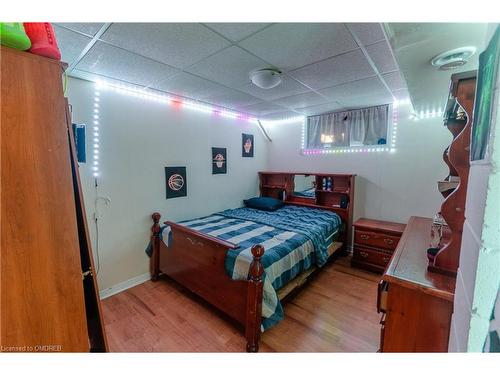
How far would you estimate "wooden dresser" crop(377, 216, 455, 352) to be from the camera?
3.48 ft

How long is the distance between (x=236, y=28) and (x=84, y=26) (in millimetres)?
957

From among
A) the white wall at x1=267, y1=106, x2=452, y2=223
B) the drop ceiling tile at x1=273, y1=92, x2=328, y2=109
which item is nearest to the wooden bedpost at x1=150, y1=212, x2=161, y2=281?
the drop ceiling tile at x1=273, y1=92, x2=328, y2=109

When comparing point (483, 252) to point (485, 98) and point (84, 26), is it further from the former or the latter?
point (84, 26)

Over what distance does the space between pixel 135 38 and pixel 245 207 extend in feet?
9.81

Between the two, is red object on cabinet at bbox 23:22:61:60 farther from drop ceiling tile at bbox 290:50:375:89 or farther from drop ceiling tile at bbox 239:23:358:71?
drop ceiling tile at bbox 290:50:375:89

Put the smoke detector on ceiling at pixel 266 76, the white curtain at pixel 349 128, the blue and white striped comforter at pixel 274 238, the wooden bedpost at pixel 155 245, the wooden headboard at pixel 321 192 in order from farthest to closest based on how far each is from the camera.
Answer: the wooden headboard at pixel 321 192 → the white curtain at pixel 349 128 → the wooden bedpost at pixel 155 245 → the smoke detector on ceiling at pixel 266 76 → the blue and white striped comforter at pixel 274 238

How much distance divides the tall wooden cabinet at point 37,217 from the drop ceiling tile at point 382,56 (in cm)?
193

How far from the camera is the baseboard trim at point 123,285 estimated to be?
2.41 m

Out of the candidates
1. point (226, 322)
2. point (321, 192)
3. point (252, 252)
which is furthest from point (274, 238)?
point (321, 192)

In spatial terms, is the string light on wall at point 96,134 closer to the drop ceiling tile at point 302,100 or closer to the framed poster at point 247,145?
the drop ceiling tile at point 302,100

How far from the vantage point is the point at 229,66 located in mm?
1965

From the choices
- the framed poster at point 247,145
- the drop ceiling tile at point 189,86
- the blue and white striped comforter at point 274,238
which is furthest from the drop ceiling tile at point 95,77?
the framed poster at point 247,145
